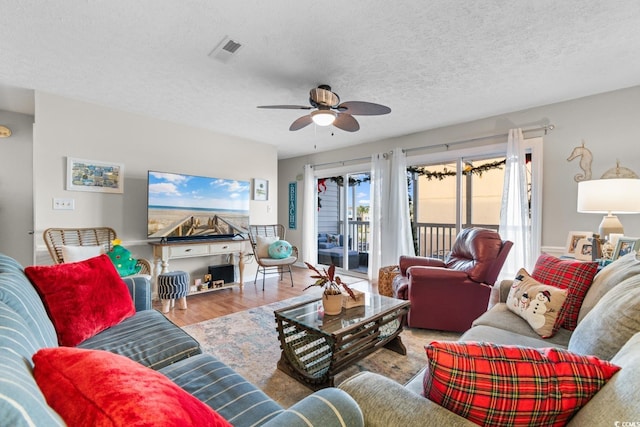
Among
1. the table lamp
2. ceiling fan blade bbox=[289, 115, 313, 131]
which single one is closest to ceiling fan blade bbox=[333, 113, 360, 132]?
ceiling fan blade bbox=[289, 115, 313, 131]

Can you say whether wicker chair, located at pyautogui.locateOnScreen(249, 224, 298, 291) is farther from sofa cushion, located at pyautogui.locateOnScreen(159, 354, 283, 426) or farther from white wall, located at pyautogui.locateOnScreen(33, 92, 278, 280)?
sofa cushion, located at pyautogui.locateOnScreen(159, 354, 283, 426)

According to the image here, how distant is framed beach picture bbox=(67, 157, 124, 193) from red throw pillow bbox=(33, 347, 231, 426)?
11.3 feet

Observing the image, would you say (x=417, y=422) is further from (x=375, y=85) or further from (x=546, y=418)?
(x=375, y=85)

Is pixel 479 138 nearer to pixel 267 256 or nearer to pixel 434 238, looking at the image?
pixel 434 238

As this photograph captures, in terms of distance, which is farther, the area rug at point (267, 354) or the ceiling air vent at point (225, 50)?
the ceiling air vent at point (225, 50)

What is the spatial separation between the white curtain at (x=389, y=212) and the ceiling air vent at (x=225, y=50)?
2928mm

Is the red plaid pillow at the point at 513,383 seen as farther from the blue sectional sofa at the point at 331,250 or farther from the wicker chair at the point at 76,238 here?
the blue sectional sofa at the point at 331,250

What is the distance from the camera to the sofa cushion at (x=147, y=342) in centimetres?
134

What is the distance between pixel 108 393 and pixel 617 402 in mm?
995

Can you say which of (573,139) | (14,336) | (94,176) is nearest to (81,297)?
(14,336)

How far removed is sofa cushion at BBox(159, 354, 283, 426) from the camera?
0.96 metres

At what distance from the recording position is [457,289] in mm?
2535

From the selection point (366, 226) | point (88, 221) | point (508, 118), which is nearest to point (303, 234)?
point (366, 226)

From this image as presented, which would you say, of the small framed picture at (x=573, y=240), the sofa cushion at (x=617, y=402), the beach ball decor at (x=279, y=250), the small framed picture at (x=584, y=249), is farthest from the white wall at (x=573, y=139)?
the sofa cushion at (x=617, y=402)
